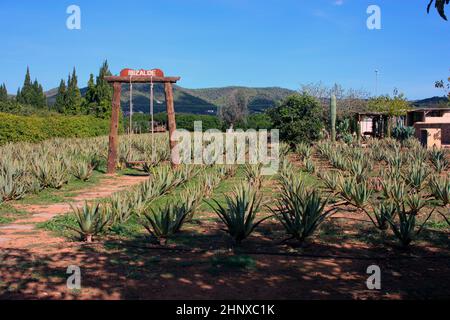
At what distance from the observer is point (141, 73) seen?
13797mm

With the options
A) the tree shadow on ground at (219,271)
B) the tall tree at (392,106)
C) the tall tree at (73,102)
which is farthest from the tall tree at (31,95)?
the tree shadow on ground at (219,271)

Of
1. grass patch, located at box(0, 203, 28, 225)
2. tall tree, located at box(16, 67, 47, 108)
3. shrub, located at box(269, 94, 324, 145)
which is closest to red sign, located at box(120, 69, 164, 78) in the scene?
grass patch, located at box(0, 203, 28, 225)

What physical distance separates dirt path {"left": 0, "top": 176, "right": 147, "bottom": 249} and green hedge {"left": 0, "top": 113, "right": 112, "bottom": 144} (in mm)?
12022

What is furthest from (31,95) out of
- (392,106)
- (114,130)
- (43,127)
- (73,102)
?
(114,130)

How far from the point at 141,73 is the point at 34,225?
7.30 m

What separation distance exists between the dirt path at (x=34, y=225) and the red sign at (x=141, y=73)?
3.51 m

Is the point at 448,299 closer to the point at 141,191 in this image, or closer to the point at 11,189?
the point at 141,191

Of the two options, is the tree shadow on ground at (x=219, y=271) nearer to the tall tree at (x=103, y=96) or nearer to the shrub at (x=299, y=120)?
the shrub at (x=299, y=120)

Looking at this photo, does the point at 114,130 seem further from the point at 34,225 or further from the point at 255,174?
the point at 34,225

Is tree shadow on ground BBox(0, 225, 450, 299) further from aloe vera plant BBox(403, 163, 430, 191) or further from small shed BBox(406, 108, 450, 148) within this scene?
small shed BBox(406, 108, 450, 148)

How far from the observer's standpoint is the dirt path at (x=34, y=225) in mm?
6148

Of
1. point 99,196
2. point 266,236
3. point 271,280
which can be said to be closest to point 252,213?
point 266,236

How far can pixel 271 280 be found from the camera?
14.8 ft
